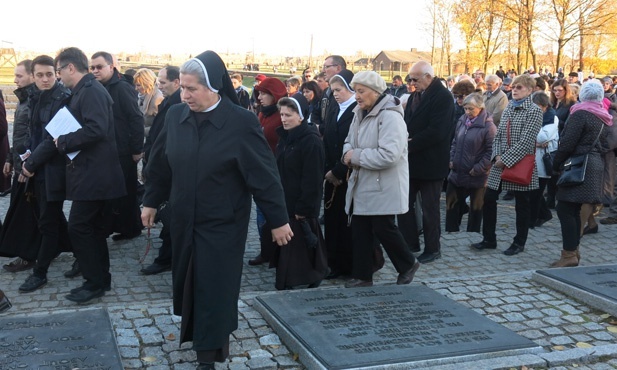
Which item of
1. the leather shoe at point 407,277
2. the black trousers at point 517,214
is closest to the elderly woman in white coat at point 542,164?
the black trousers at point 517,214

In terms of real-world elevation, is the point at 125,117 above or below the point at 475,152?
above

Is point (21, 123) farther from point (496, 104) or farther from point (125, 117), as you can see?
point (496, 104)

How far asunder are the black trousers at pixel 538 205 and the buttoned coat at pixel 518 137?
138cm

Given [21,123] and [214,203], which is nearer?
[214,203]

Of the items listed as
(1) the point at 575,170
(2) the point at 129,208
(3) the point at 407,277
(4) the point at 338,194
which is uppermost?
(1) the point at 575,170

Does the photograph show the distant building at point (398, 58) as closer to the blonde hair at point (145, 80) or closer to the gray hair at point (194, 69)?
the blonde hair at point (145, 80)

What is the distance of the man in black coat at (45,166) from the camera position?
18.5 ft

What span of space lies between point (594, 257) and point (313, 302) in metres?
4.03

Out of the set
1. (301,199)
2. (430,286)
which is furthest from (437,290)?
(301,199)

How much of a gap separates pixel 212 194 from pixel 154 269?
8.57 ft

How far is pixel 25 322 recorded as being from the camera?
448 centimetres

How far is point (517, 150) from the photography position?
7.20 metres

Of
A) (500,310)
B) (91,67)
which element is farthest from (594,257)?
(91,67)

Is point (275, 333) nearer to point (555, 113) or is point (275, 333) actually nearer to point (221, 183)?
point (221, 183)
